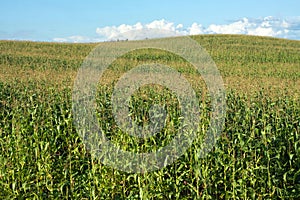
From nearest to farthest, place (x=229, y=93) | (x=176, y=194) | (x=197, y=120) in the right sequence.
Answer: (x=176, y=194)
(x=197, y=120)
(x=229, y=93)

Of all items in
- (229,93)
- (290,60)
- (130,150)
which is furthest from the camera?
(290,60)

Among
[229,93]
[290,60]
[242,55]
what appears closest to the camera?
[229,93]

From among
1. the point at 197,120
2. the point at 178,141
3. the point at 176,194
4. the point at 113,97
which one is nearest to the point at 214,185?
the point at 176,194

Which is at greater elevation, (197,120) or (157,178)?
(197,120)

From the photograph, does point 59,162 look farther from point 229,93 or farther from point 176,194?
point 229,93

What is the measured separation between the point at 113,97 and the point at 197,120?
3.59 meters

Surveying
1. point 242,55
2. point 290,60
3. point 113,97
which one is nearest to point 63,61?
point 242,55

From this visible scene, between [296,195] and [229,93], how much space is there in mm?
6044

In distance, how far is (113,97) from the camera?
1038 centimetres

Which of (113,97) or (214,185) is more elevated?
(113,97)

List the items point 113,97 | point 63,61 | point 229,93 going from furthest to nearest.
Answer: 1. point 63,61
2. point 229,93
3. point 113,97

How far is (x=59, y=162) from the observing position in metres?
6.77

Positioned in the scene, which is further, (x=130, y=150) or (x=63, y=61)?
(x=63, y=61)

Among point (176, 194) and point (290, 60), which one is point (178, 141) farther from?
point (290, 60)
